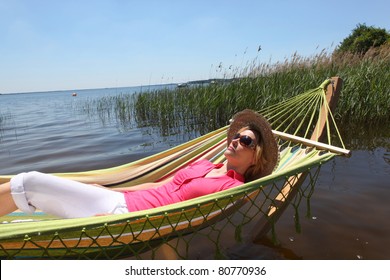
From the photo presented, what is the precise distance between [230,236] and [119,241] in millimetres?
1176

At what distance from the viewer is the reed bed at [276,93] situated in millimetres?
5488

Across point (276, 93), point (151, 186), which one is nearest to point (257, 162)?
point (151, 186)

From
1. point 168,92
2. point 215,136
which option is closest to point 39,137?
point 168,92

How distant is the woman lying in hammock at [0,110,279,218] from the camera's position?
1.67 meters

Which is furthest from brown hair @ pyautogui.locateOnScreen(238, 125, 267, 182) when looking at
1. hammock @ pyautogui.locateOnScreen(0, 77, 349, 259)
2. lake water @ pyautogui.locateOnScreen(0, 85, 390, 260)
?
lake water @ pyautogui.locateOnScreen(0, 85, 390, 260)

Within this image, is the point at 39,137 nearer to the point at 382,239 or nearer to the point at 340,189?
the point at 340,189

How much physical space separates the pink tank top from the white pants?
158 millimetres

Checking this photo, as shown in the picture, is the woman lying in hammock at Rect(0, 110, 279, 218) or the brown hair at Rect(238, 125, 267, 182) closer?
the woman lying in hammock at Rect(0, 110, 279, 218)

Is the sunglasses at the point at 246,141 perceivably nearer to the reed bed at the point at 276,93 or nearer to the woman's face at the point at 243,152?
the woman's face at the point at 243,152

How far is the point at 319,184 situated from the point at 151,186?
2049 mm

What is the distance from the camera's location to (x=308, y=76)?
5938 millimetres

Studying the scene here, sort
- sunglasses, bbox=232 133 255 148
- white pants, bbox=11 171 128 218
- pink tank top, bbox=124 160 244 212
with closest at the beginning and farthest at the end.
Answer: white pants, bbox=11 171 128 218 → pink tank top, bbox=124 160 244 212 → sunglasses, bbox=232 133 255 148

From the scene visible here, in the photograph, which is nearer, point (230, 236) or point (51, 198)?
point (51, 198)

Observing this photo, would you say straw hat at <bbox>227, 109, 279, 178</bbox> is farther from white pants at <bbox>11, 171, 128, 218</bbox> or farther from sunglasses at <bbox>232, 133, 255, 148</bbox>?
white pants at <bbox>11, 171, 128, 218</bbox>
